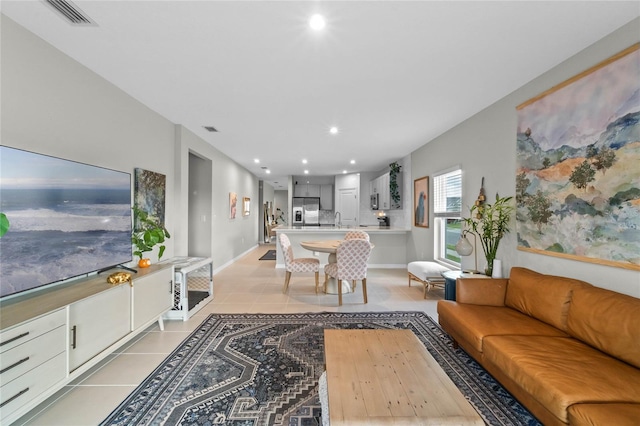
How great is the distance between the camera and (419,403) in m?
1.30

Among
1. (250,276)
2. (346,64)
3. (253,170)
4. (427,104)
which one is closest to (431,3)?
(346,64)

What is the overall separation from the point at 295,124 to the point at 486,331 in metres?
3.35

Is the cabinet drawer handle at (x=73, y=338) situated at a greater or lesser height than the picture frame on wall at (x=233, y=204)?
lesser

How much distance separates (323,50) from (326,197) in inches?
302

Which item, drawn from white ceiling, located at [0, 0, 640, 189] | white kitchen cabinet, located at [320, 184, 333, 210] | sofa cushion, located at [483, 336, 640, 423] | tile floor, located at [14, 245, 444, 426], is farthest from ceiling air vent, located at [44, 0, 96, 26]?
white kitchen cabinet, located at [320, 184, 333, 210]

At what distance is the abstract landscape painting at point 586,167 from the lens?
185 cm

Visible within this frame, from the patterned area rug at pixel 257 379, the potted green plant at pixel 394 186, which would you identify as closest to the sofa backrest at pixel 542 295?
the patterned area rug at pixel 257 379

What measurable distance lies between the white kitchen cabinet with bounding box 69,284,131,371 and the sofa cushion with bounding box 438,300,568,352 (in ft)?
9.49

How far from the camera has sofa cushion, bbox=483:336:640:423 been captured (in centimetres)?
134

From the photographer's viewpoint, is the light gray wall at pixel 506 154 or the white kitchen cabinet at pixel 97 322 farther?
the light gray wall at pixel 506 154

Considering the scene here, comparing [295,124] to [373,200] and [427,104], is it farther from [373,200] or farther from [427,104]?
[373,200]

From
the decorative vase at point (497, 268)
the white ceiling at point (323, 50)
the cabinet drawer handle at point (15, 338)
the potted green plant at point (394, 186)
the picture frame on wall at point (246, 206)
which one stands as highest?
the white ceiling at point (323, 50)

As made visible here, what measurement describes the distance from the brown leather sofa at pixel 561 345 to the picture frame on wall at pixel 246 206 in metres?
6.48

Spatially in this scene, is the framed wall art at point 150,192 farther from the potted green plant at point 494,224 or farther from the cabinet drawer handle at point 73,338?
the potted green plant at point 494,224
